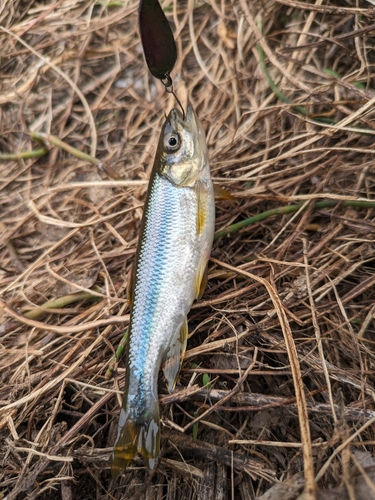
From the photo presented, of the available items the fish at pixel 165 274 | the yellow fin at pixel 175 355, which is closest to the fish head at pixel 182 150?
the fish at pixel 165 274

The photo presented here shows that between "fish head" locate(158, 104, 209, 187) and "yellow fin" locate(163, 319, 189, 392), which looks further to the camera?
"fish head" locate(158, 104, 209, 187)

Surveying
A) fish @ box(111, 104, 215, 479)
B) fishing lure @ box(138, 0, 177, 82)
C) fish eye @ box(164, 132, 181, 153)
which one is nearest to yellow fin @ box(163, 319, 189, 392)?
fish @ box(111, 104, 215, 479)

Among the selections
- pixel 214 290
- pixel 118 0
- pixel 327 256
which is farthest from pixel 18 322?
pixel 118 0

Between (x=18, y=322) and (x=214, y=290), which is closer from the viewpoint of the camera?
(x=214, y=290)

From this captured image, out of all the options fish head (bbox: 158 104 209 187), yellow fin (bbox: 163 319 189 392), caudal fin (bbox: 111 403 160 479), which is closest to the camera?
caudal fin (bbox: 111 403 160 479)

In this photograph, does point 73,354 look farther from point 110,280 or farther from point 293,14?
point 293,14

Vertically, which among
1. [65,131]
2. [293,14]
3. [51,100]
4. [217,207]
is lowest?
[217,207]

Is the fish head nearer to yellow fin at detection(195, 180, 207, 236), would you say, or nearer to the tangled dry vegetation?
yellow fin at detection(195, 180, 207, 236)
